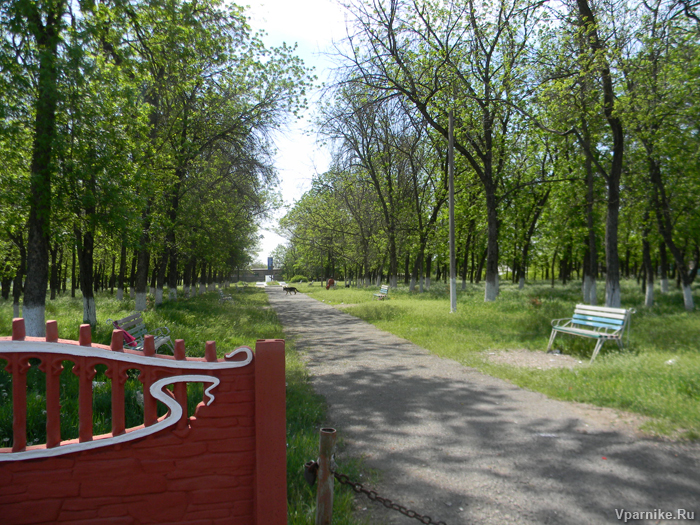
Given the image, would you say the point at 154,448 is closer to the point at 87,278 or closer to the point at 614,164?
the point at 87,278

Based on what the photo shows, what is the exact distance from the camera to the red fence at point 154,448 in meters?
2.42

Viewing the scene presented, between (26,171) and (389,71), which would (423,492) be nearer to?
(26,171)

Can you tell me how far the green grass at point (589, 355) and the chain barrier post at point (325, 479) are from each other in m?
3.45

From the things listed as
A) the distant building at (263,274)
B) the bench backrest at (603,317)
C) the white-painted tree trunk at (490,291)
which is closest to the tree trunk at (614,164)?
the bench backrest at (603,317)

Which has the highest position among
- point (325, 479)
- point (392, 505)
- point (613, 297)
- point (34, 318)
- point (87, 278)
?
point (87, 278)

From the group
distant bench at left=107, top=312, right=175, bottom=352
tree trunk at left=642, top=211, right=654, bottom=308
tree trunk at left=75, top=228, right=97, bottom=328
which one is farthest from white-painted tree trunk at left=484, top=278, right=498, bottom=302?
tree trunk at left=75, top=228, right=97, bottom=328

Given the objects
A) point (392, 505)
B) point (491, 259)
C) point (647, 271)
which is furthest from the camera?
point (647, 271)

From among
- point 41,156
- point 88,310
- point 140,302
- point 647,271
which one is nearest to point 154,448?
point 41,156

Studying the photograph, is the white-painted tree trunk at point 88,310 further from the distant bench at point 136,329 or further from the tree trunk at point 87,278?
the distant bench at point 136,329

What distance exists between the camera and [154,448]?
8.27 ft

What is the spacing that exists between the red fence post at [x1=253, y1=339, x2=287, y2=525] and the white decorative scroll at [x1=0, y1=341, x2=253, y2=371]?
0.13 meters

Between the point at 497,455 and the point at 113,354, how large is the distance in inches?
129

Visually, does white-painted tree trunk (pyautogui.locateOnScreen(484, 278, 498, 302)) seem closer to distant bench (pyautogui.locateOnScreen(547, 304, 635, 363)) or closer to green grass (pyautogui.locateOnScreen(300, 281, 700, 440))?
green grass (pyautogui.locateOnScreen(300, 281, 700, 440))

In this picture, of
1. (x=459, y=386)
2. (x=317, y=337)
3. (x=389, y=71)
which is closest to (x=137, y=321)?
(x=317, y=337)
